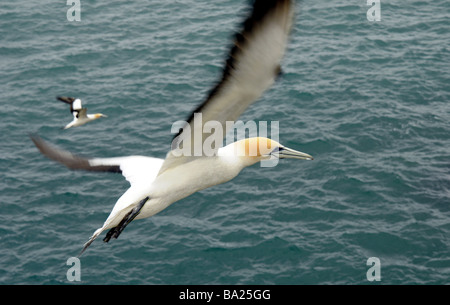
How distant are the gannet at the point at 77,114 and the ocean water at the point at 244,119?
138 centimetres

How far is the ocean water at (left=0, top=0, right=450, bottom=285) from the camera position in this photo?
110 ft

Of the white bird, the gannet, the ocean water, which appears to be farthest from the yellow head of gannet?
the gannet

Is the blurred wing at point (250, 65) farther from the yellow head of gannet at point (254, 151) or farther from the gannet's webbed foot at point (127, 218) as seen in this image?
the gannet's webbed foot at point (127, 218)

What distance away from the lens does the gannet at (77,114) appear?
128 ft

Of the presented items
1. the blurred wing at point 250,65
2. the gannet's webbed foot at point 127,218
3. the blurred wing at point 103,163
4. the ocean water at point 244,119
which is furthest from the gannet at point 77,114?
the blurred wing at point 250,65

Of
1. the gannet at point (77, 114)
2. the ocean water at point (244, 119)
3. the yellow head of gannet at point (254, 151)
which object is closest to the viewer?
the yellow head of gannet at point (254, 151)

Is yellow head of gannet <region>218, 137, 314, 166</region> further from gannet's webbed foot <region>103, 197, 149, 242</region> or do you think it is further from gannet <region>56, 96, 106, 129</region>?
gannet <region>56, 96, 106, 129</region>

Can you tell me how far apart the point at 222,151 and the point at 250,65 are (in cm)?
451

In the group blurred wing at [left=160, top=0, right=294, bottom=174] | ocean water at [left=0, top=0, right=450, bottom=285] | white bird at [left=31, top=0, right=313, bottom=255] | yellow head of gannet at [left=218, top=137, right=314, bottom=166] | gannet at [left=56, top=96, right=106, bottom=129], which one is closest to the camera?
blurred wing at [left=160, top=0, right=294, bottom=174]

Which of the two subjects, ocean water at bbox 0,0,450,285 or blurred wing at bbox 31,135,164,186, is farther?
ocean water at bbox 0,0,450,285

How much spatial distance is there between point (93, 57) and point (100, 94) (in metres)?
5.23

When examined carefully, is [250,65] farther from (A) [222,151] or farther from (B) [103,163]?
(B) [103,163]

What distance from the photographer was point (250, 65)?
9727mm

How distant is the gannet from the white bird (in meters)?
23.0
